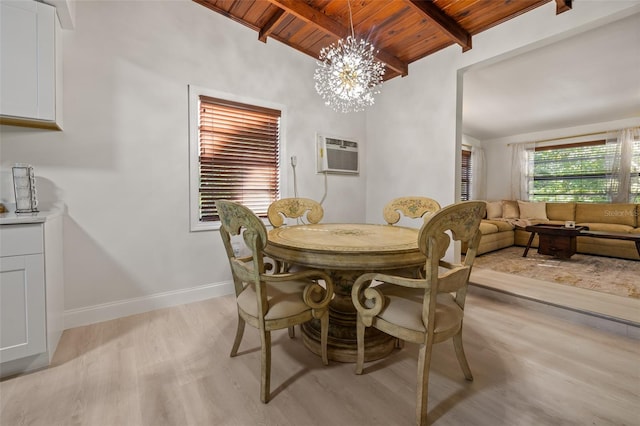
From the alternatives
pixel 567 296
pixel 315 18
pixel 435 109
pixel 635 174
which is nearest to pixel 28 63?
pixel 315 18

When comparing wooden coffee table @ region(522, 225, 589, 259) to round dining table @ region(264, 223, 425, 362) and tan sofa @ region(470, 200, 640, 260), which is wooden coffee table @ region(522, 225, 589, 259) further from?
round dining table @ region(264, 223, 425, 362)

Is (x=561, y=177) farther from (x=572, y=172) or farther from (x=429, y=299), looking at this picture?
(x=429, y=299)

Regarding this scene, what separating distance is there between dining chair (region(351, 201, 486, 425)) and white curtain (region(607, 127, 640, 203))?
21.0 feet

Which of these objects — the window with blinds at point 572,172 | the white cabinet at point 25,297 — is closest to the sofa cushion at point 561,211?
the window with blinds at point 572,172

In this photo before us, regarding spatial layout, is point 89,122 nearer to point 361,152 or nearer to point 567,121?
point 361,152

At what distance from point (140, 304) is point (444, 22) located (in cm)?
369

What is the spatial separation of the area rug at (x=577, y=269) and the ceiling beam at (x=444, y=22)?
2674mm

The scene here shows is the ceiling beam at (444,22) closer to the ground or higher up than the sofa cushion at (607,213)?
higher up

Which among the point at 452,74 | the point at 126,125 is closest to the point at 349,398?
the point at 126,125

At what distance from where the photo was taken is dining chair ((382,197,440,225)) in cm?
231

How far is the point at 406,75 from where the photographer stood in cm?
335

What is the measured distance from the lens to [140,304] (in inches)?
90.2

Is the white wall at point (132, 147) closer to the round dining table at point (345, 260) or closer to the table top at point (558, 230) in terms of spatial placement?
the round dining table at point (345, 260)

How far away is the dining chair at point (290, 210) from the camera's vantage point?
2.29 metres
